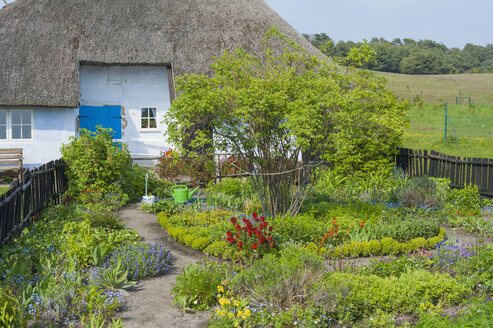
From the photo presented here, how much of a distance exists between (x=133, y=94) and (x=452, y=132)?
54.5 feet

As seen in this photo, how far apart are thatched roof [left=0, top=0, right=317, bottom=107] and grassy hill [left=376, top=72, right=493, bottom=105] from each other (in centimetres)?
2655

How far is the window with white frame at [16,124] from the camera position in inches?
624

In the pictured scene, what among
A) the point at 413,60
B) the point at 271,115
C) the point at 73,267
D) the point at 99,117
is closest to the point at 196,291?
the point at 73,267

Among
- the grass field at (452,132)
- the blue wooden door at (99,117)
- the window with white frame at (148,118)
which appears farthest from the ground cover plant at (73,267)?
the grass field at (452,132)

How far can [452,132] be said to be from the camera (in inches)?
950

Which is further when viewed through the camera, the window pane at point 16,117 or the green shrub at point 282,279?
the window pane at point 16,117

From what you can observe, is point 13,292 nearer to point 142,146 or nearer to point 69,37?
point 142,146

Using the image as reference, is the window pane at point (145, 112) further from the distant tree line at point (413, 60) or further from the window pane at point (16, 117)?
the distant tree line at point (413, 60)

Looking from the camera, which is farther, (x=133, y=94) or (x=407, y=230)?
(x=133, y=94)

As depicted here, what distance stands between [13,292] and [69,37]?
13.3 m

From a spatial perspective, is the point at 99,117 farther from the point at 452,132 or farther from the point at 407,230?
the point at 452,132

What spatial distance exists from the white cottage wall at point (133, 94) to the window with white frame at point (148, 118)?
124 millimetres

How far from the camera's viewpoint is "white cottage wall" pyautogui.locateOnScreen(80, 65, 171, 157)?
17078mm

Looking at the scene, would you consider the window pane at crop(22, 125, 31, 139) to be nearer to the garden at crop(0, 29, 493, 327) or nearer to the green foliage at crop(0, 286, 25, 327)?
the garden at crop(0, 29, 493, 327)
